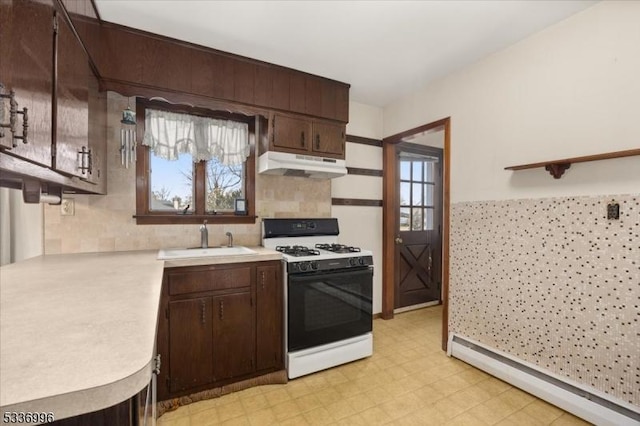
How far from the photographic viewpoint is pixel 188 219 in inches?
96.9

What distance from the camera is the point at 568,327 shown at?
1852 millimetres

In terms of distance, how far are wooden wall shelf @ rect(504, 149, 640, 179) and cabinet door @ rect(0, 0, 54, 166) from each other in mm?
2547

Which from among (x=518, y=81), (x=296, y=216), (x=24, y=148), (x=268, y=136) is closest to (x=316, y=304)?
(x=296, y=216)

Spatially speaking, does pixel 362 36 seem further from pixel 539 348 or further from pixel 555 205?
pixel 539 348

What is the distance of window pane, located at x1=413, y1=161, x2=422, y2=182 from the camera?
3.90 metres

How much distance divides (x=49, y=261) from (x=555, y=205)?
318 centimetres

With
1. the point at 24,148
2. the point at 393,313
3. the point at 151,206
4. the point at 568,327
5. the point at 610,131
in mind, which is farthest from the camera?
the point at 393,313

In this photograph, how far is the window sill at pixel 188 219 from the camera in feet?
7.59

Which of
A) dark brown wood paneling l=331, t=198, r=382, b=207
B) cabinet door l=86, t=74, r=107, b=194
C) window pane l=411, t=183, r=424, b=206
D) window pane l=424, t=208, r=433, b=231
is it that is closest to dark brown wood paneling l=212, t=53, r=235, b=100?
cabinet door l=86, t=74, r=107, b=194

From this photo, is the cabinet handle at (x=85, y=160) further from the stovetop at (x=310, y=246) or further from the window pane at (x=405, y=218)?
the window pane at (x=405, y=218)

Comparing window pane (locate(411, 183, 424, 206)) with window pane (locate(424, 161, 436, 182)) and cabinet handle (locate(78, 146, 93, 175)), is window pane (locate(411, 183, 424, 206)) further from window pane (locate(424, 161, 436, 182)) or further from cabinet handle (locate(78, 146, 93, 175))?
cabinet handle (locate(78, 146, 93, 175))

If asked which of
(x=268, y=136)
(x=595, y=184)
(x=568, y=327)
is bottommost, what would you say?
(x=568, y=327)

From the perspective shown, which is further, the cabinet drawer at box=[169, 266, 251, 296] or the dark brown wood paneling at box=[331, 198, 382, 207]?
the dark brown wood paneling at box=[331, 198, 382, 207]

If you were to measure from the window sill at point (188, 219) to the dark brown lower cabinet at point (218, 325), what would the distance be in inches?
25.7
